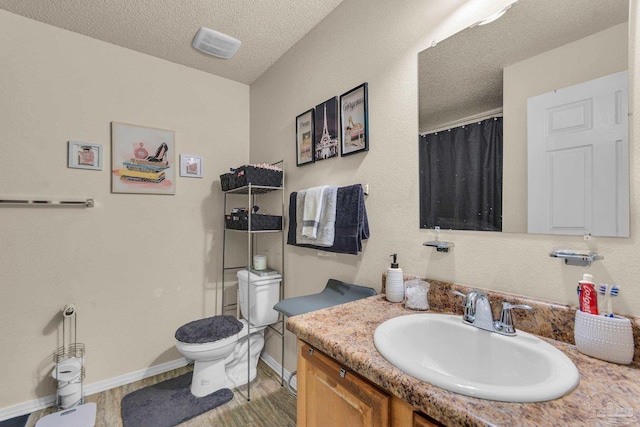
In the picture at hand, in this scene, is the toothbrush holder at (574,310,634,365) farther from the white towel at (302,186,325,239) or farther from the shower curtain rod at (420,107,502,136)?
the white towel at (302,186,325,239)

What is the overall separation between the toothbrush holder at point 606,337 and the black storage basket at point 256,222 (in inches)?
67.2

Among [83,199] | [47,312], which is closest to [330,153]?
[83,199]

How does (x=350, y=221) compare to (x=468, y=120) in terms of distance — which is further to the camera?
(x=350, y=221)

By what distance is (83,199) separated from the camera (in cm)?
195

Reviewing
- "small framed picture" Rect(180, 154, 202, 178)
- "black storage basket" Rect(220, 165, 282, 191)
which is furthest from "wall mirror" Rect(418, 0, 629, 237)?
"small framed picture" Rect(180, 154, 202, 178)

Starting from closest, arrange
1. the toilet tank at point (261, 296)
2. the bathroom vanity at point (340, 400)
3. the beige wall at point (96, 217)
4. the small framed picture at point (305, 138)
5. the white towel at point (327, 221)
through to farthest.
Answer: the bathroom vanity at point (340, 400) < the white towel at point (327, 221) < the beige wall at point (96, 217) < the small framed picture at point (305, 138) < the toilet tank at point (261, 296)

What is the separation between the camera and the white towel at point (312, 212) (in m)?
1.60

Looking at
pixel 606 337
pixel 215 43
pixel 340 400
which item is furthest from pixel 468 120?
pixel 215 43

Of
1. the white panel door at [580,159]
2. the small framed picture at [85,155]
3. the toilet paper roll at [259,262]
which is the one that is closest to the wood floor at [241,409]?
the toilet paper roll at [259,262]

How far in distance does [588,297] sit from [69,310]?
8.76 feet

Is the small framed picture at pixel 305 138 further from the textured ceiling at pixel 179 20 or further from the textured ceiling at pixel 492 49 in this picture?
the textured ceiling at pixel 492 49

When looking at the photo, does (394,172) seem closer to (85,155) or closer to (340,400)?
(340,400)

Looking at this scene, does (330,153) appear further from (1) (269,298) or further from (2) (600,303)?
(2) (600,303)

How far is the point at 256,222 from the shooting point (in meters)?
1.99
